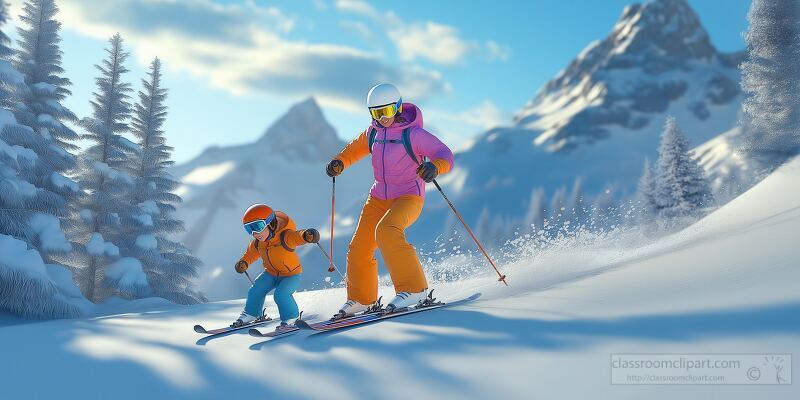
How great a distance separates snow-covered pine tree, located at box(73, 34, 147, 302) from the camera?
42.5 feet

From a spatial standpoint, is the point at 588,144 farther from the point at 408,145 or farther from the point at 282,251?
the point at 282,251

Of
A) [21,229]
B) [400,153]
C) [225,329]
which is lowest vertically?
[225,329]

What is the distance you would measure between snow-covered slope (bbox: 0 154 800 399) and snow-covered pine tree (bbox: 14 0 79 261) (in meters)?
6.46

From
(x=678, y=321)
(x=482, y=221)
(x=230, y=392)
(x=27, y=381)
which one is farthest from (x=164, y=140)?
(x=482, y=221)

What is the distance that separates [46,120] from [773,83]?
64.4 feet

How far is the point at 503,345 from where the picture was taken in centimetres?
339

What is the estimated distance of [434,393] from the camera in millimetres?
2844

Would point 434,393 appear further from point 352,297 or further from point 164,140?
point 164,140

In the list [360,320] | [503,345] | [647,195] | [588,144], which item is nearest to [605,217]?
[360,320]

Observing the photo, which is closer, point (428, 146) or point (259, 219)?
point (428, 146)

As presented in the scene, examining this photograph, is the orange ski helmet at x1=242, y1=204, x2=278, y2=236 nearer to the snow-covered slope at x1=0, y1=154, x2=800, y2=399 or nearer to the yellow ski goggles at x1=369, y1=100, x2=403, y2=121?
the snow-covered slope at x1=0, y1=154, x2=800, y2=399

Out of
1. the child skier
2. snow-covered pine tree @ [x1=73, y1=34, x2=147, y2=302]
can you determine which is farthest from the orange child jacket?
snow-covered pine tree @ [x1=73, y1=34, x2=147, y2=302]

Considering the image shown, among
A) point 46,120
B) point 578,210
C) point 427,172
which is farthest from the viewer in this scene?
point 578,210

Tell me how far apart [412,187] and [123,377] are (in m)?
3.28
